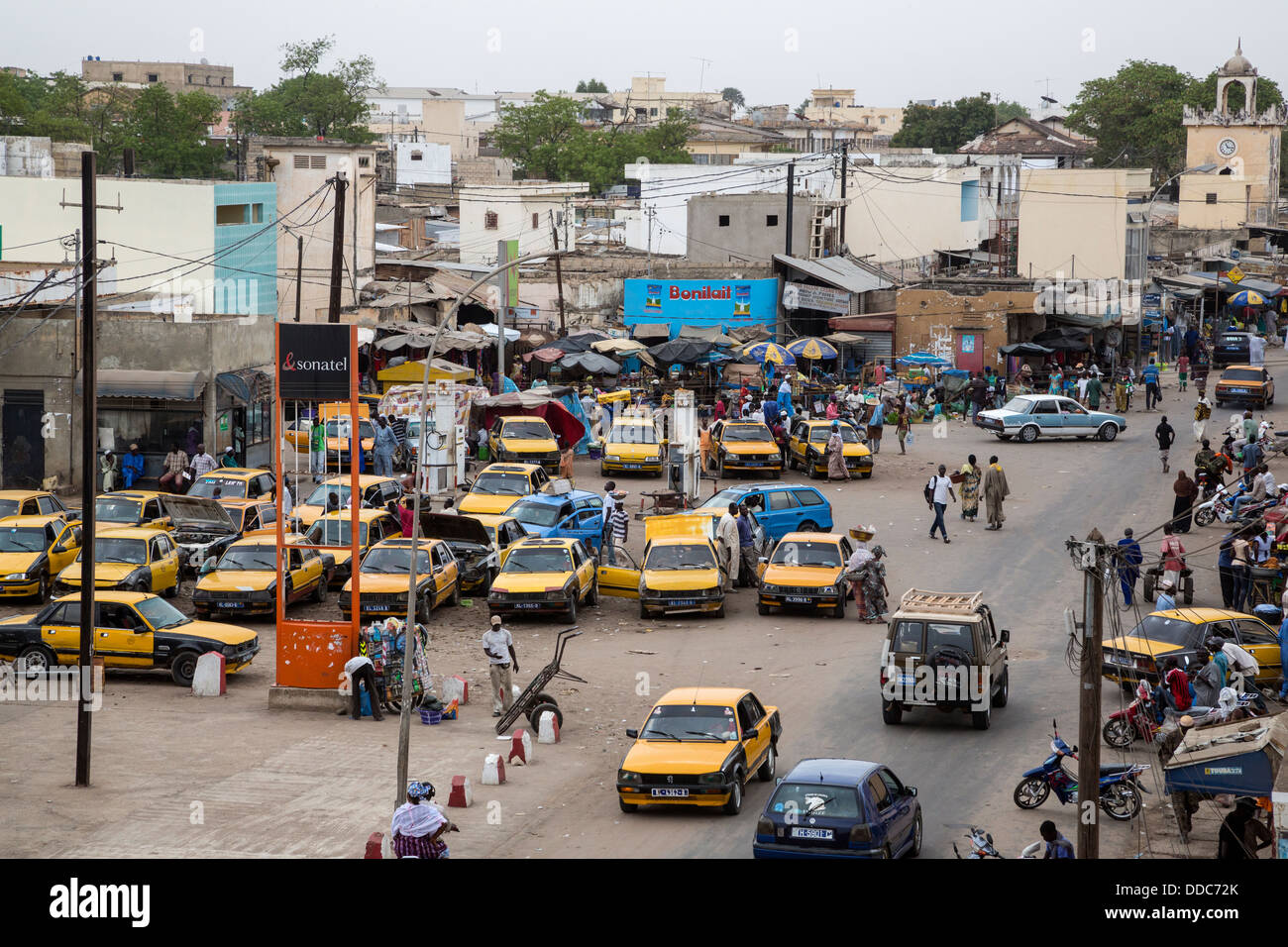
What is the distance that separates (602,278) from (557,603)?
Result: 43489mm

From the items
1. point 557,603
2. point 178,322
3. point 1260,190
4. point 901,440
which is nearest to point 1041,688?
point 557,603

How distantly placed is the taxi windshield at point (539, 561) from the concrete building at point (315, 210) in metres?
34.9

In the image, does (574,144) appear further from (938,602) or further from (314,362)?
(938,602)

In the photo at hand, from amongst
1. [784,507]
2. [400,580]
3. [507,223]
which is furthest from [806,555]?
[507,223]

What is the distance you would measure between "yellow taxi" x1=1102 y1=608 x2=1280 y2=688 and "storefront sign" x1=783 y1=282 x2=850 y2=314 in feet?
128

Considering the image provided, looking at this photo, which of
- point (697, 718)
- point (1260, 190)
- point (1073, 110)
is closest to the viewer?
point (697, 718)

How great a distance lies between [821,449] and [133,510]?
56.7ft

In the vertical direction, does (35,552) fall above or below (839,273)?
below

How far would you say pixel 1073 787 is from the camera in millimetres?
17266

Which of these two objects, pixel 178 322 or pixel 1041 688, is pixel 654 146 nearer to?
pixel 178 322

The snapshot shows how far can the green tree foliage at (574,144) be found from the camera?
125 meters

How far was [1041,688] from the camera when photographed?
74.7ft
